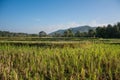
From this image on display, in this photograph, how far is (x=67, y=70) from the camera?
7.43m

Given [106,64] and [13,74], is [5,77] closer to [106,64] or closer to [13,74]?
[13,74]

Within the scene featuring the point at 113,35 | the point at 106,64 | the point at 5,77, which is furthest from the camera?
the point at 113,35

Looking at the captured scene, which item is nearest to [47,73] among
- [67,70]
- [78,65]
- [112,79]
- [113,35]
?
[67,70]

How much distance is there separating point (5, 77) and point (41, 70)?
1.41 m

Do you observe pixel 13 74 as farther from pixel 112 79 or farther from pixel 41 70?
pixel 112 79

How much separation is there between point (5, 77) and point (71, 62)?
2.99 m

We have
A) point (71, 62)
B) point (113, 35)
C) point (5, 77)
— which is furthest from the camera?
point (113, 35)

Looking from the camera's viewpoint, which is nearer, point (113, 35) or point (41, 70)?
point (41, 70)

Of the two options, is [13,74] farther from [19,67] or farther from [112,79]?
[112,79]

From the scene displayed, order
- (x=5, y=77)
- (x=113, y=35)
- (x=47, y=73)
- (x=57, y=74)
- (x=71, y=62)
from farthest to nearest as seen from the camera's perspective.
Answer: (x=113, y=35)
(x=71, y=62)
(x=47, y=73)
(x=57, y=74)
(x=5, y=77)

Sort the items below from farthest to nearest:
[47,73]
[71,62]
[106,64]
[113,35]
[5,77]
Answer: [113,35] → [71,62] → [106,64] → [47,73] → [5,77]

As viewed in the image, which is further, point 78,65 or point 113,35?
point 113,35

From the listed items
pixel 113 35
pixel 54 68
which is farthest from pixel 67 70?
pixel 113 35

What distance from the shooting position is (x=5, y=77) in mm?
6094
